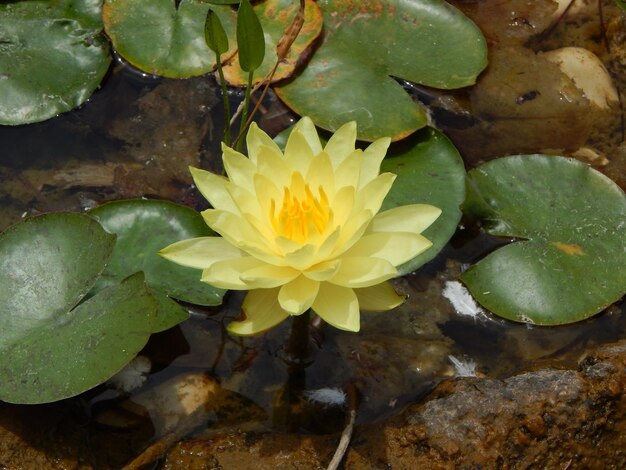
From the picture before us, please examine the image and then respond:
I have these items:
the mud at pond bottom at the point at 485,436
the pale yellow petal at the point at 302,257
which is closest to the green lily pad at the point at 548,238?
the mud at pond bottom at the point at 485,436

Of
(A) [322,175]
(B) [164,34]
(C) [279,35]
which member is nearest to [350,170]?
(A) [322,175]

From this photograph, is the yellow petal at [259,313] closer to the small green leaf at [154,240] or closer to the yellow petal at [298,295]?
the yellow petal at [298,295]

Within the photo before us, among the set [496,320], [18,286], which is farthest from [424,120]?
[18,286]

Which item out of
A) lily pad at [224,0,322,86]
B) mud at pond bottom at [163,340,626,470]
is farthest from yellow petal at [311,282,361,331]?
lily pad at [224,0,322,86]

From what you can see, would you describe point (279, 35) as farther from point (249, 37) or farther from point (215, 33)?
point (249, 37)

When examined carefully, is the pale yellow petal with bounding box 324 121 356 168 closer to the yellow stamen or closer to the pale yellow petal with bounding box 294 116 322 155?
the pale yellow petal with bounding box 294 116 322 155

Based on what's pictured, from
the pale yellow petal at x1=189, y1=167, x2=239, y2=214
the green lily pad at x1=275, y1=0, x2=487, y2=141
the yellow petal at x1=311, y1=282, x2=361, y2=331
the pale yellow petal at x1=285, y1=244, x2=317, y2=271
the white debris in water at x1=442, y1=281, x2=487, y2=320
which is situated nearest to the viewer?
the pale yellow petal at x1=285, y1=244, x2=317, y2=271
